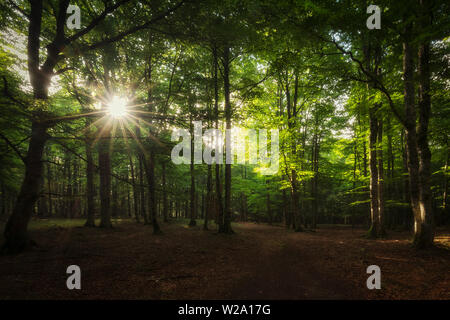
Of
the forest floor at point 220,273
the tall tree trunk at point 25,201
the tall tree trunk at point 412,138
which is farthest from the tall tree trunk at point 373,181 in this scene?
the tall tree trunk at point 25,201

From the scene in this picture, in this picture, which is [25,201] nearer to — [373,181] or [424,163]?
[424,163]

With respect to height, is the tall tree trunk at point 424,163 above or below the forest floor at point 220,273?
above

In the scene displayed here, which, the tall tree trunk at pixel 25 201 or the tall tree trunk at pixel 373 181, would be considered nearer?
the tall tree trunk at pixel 25 201

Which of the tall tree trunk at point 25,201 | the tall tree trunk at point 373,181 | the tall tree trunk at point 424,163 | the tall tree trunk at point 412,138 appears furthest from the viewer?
the tall tree trunk at point 373,181

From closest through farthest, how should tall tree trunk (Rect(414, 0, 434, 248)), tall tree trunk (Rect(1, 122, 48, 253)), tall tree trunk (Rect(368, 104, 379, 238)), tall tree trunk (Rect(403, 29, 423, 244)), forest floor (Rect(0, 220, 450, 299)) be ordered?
1. forest floor (Rect(0, 220, 450, 299))
2. tall tree trunk (Rect(1, 122, 48, 253))
3. tall tree trunk (Rect(414, 0, 434, 248))
4. tall tree trunk (Rect(403, 29, 423, 244))
5. tall tree trunk (Rect(368, 104, 379, 238))

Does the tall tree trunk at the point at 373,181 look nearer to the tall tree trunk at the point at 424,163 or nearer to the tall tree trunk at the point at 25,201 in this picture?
the tall tree trunk at the point at 424,163

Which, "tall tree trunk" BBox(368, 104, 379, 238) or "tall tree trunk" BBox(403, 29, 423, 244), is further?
"tall tree trunk" BBox(368, 104, 379, 238)

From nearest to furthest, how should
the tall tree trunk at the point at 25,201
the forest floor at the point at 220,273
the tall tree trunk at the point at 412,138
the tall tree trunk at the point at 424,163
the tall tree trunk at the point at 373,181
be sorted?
the forest floor at the point at 220,273 < the tall tree trunk at the point at 25,201 < the tall tree trunk at the point at 424,163 < the tall tree trunk at the point at 412,138 < the tall tree trunk at the point at 373,181

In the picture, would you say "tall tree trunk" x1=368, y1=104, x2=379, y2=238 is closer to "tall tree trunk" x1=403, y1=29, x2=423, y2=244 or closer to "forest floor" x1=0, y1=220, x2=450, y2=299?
"tall tree trunk" x1=403, y1=29, x2=423, y2=244

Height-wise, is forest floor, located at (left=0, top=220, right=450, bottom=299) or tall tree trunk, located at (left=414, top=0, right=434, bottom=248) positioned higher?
tall tree trunk, located at (left=414, top=0, right=434, bottom=248)

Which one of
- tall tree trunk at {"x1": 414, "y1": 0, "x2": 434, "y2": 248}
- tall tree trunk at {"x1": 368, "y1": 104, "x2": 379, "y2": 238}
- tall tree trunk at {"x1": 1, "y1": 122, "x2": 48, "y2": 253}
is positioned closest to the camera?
tall tree trunk at {"x1": 1, "y1": 122, "x2": 48, "y2": 253}

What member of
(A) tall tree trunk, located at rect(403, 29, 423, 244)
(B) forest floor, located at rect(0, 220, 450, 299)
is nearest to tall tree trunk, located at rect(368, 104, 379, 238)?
(A) tall tree trunk, located at rect(403, 29, 423, 244)
